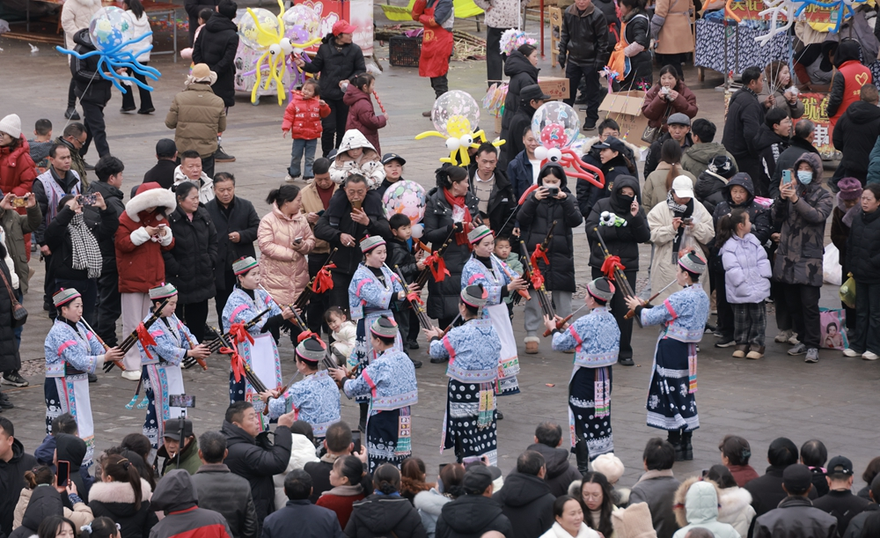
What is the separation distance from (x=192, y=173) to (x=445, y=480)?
5719mm

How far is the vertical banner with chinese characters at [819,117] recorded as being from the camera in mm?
17453

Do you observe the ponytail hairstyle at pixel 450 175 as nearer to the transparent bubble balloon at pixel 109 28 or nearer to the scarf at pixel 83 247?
the scarf at pixel 83 247

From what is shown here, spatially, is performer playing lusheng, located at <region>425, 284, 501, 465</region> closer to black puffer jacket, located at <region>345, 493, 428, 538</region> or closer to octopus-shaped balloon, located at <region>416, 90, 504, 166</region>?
black puffer jacket, located at <region>345, 493, 428, 538</region>

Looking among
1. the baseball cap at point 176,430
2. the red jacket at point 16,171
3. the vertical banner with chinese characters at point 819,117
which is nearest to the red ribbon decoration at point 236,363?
the baseball cap at point 176,430

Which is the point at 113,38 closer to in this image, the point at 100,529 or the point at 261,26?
the point at 261,26

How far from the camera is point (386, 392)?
28.6ft

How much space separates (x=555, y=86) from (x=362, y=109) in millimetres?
4504

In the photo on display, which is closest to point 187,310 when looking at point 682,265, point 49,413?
point 49,413

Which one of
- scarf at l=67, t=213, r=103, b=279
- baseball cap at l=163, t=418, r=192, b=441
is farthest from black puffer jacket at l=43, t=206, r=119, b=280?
baseball cap at l=163, t=418, r=192, b=441

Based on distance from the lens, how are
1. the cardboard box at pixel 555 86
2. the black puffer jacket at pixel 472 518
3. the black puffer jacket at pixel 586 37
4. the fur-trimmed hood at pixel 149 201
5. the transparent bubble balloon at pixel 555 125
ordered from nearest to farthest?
the black puffer jacket at pixel 472 518 → the fur-trimmed hood at pixel 149 201 → the transparent bubble balloon at pixel 555 125 → the cardboard box at pixel 555 86 → the black puffer jacket at pixel 586 37

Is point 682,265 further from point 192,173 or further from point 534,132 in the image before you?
point 192,173

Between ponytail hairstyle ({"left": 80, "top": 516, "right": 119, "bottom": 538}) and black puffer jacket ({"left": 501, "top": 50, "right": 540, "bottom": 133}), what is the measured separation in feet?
30.9

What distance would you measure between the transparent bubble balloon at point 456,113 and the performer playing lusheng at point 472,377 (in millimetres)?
3608

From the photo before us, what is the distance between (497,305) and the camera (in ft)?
34.9
